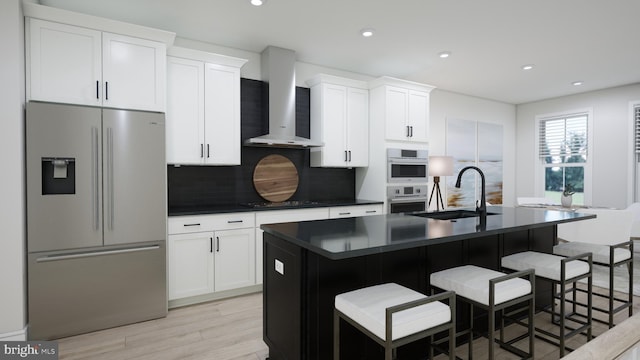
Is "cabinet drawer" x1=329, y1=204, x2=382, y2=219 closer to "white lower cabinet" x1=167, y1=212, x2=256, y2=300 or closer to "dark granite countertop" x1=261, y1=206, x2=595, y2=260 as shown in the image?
"white lower cabinet" x1=167, y1=212, x2=256, y2=300

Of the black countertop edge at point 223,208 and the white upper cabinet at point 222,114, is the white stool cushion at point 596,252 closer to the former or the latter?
the black countertop edge at point 223,208

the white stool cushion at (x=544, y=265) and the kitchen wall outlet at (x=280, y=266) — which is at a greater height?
the kitchen wall outlet at (x=280, y=266)

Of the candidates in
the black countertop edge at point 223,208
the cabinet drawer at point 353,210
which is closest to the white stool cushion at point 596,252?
the cabinet drawer at point 353,210

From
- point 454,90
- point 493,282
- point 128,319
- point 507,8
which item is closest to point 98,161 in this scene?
point 128,319

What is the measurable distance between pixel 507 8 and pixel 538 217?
74.6 inches

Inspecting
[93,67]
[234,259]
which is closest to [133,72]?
[93,67]

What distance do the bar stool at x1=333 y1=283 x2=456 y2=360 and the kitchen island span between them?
225 mm

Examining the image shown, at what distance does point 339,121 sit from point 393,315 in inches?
129

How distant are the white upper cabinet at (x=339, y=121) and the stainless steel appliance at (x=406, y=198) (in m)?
0.57

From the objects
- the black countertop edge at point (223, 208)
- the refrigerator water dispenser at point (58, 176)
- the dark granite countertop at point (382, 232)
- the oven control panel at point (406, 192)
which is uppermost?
the refrigerator water dispenser at point (58, 176)

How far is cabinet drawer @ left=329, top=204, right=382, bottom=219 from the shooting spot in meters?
4.02

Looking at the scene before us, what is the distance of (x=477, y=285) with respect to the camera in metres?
1.87

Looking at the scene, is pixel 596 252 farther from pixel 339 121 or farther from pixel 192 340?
pixel 192 340

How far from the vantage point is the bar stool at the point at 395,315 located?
1.42m
